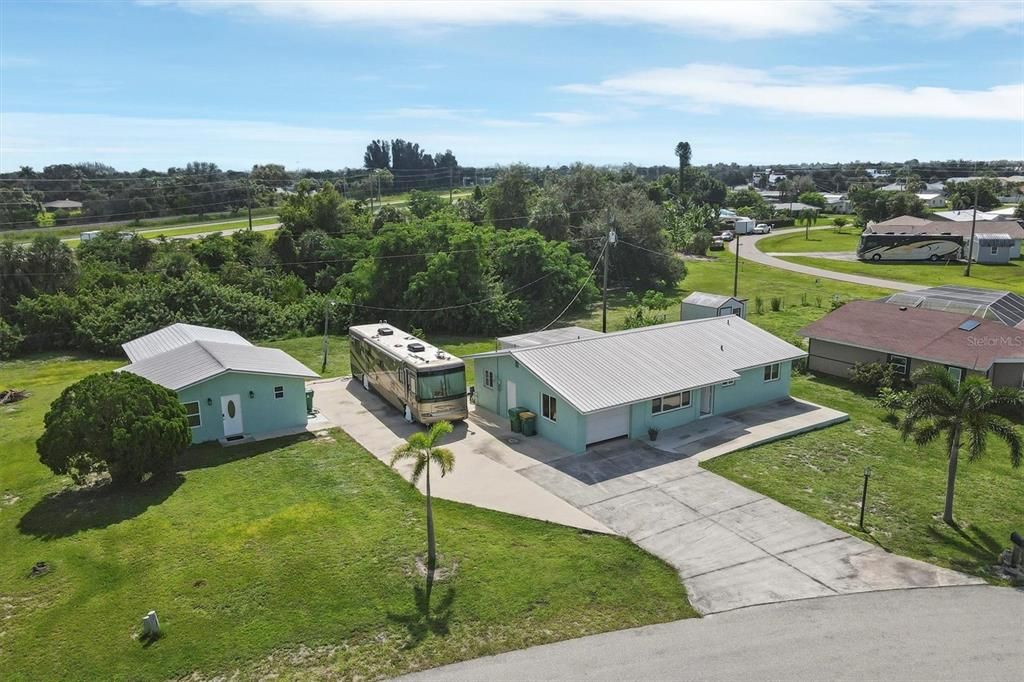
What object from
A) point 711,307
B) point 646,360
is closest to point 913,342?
point 711,307

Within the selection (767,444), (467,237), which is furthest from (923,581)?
(467,237)

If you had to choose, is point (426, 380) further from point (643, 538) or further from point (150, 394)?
point (643, 538)

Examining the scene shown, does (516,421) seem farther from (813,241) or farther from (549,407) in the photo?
(813,241)

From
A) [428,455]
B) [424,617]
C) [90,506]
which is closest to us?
[424,617]

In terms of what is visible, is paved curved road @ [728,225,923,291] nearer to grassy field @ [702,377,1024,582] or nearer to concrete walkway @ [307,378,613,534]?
grassy field @ [702,377,1024,582]

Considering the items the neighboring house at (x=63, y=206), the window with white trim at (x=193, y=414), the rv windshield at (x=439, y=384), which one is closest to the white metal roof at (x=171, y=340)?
the window with white trim at (x=193, y=414)

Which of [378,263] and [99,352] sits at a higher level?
[378,263]
